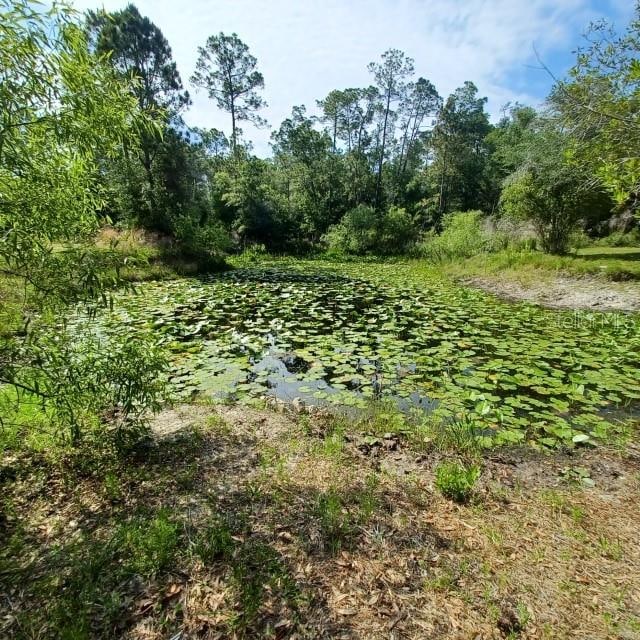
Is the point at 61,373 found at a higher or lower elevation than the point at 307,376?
higher

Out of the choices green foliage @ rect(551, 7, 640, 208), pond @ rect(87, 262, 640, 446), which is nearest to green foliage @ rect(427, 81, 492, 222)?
pond @ rect(87, 262, 640, 446)

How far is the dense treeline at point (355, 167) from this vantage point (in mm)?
4234

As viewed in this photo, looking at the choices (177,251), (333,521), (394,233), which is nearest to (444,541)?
(333,521)

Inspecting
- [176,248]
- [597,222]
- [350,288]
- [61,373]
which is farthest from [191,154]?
[597,222]

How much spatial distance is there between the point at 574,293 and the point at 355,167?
22.5m

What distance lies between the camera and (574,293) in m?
9.38

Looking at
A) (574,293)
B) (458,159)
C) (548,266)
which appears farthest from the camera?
(458,159)

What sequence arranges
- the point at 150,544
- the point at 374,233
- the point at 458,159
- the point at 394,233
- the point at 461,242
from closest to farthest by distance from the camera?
the point at 150,544 < the point at 461,242 < the point at 374,233 < the point at 394,233 < the point at 458,159

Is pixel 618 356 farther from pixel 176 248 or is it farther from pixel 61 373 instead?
pixel 176 248

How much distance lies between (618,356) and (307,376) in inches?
190

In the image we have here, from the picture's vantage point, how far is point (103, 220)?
107 inches

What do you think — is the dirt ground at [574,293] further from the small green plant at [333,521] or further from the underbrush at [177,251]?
the underbrush at [177,251]

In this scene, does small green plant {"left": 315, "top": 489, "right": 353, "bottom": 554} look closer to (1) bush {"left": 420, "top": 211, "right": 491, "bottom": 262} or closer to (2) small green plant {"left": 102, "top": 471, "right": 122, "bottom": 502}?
(2) small green plant {"left": 102, "top": 471, "right": 122, "bottom": 502}

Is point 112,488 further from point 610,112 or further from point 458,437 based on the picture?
point 610,112
